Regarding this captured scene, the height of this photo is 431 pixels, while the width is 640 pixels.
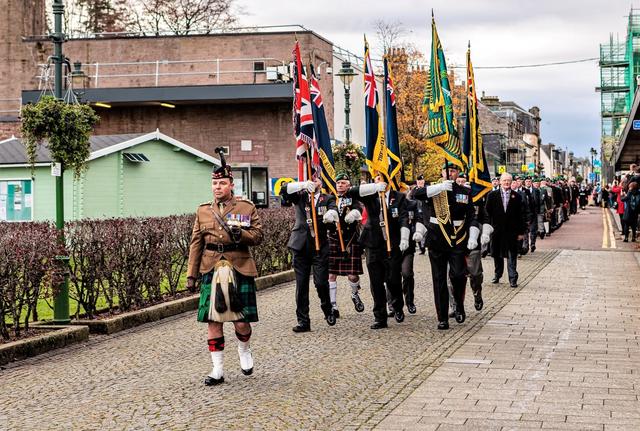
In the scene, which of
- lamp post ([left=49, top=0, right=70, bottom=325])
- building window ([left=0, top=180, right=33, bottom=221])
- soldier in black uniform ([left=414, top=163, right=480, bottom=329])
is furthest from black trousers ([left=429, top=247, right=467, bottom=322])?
building window ([left=0, top=180, right=33, bottom=221])

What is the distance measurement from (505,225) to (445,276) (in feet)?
20.8

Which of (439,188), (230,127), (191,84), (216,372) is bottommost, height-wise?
(216,372)

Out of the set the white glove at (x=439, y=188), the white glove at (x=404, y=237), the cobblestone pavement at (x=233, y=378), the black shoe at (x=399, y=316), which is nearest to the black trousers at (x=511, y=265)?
the cobblestone pavement at (x=233, y=378)

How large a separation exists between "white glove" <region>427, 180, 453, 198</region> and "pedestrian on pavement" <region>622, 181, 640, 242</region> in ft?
56.0

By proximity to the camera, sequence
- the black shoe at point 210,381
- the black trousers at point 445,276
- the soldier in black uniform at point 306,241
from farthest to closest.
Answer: the black trousers at point 445,276, the soldier in black uniform at point 306,241, the black shoe at point 210,381

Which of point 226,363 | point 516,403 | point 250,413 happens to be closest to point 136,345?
point 226,363

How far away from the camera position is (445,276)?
12.4 metres

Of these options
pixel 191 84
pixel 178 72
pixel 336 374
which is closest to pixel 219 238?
pixel 336 374

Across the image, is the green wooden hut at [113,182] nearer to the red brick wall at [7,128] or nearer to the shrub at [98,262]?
the shrub at [98,262]

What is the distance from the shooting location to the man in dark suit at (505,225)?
18.2m

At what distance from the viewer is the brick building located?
4200cm

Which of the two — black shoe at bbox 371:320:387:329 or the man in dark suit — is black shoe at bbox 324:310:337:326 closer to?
black shoe at bbox 371:320:387:329

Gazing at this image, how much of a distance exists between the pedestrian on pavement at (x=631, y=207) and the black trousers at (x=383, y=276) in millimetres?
16801

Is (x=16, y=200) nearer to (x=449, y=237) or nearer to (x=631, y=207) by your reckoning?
(x=449, y=237)
